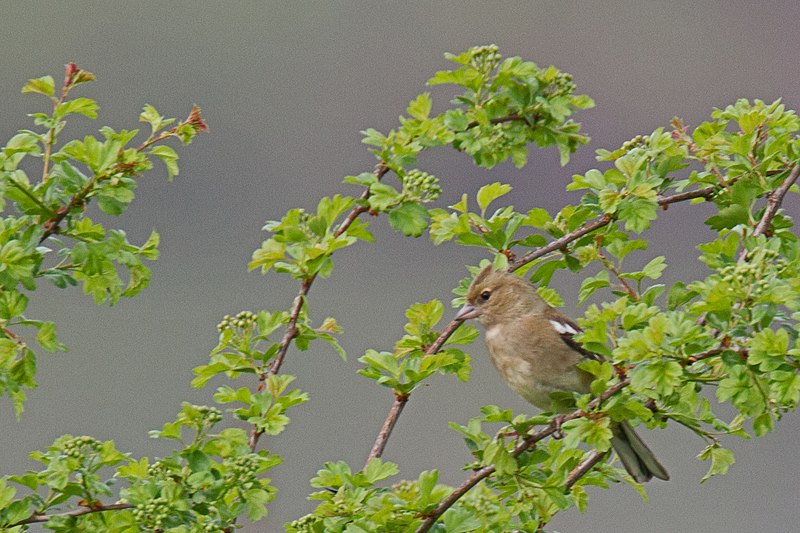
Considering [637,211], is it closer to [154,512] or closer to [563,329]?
[563,329]

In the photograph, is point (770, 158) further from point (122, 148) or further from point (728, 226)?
point (122, 148)

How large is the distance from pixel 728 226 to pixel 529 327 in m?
0.98

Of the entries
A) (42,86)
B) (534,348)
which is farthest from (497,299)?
(42,86)

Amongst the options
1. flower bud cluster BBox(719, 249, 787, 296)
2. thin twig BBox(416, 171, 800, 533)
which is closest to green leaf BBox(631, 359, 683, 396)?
thin twig BBox(416, 171, 800, 533)

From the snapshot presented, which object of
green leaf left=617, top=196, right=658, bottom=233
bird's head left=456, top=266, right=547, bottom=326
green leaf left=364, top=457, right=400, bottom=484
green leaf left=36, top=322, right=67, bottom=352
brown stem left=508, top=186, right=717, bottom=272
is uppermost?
green leaf left=36, top=322, right=67, bottom=352

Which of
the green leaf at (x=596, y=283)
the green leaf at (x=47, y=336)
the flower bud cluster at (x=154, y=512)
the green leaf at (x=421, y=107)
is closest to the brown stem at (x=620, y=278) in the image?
the green leaf at (x=596, y=283)

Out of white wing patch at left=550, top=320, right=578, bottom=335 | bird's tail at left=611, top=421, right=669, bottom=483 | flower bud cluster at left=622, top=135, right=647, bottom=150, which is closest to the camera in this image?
flower bud cluster at left=622, top=135, right=647, bottom=150

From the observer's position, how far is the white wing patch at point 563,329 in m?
3.61

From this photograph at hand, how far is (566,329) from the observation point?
3.62 meters

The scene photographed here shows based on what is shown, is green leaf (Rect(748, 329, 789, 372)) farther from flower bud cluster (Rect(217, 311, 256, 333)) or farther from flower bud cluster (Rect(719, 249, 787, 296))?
flower bud cluster (Rect(217, 311, 256, 333))

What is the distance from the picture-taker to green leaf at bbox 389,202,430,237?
2.85 meters

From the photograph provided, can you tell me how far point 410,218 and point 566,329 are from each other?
3.16 feet

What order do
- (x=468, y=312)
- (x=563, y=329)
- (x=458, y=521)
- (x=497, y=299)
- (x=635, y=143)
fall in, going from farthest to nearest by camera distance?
(x=563, y=329)
(x=497, y=299)
(x=468, y=312)
(x=635, y=143)
(x=458, y=521)

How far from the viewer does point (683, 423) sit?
2592mm
